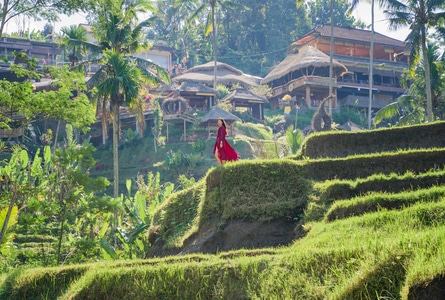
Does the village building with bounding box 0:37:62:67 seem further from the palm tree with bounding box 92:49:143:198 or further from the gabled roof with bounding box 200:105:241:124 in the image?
the palm tree with bounding box 92:49:143:198

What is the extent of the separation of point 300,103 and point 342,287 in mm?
39677

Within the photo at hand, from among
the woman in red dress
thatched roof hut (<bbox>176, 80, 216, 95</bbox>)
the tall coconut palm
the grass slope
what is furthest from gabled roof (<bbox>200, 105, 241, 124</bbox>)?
the woman in red dress

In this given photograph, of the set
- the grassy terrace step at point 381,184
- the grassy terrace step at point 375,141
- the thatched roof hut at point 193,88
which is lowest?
the grassy terrace step at point 381,184

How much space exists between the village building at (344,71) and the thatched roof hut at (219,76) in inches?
67.9

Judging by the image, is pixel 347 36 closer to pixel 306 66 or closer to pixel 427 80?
pixel 306 66

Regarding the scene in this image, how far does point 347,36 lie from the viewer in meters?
49.2

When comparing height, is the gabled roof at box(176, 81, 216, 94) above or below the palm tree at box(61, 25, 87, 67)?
below

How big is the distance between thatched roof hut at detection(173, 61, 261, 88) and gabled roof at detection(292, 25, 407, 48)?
5833mm

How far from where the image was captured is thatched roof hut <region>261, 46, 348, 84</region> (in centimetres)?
4225

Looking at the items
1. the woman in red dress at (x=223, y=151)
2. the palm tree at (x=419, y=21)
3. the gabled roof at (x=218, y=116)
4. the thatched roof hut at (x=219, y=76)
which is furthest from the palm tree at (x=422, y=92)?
the thatched roof hut at (x=219, y=76)

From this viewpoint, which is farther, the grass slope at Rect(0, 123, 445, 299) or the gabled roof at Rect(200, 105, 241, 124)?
the gabled roof at Rect(200, 105, 241, 124)

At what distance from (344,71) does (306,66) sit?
9.73 ft

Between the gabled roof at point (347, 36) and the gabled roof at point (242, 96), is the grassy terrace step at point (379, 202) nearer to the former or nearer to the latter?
the gabled roof at point (242, 96)

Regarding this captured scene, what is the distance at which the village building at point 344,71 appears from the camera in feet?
145
